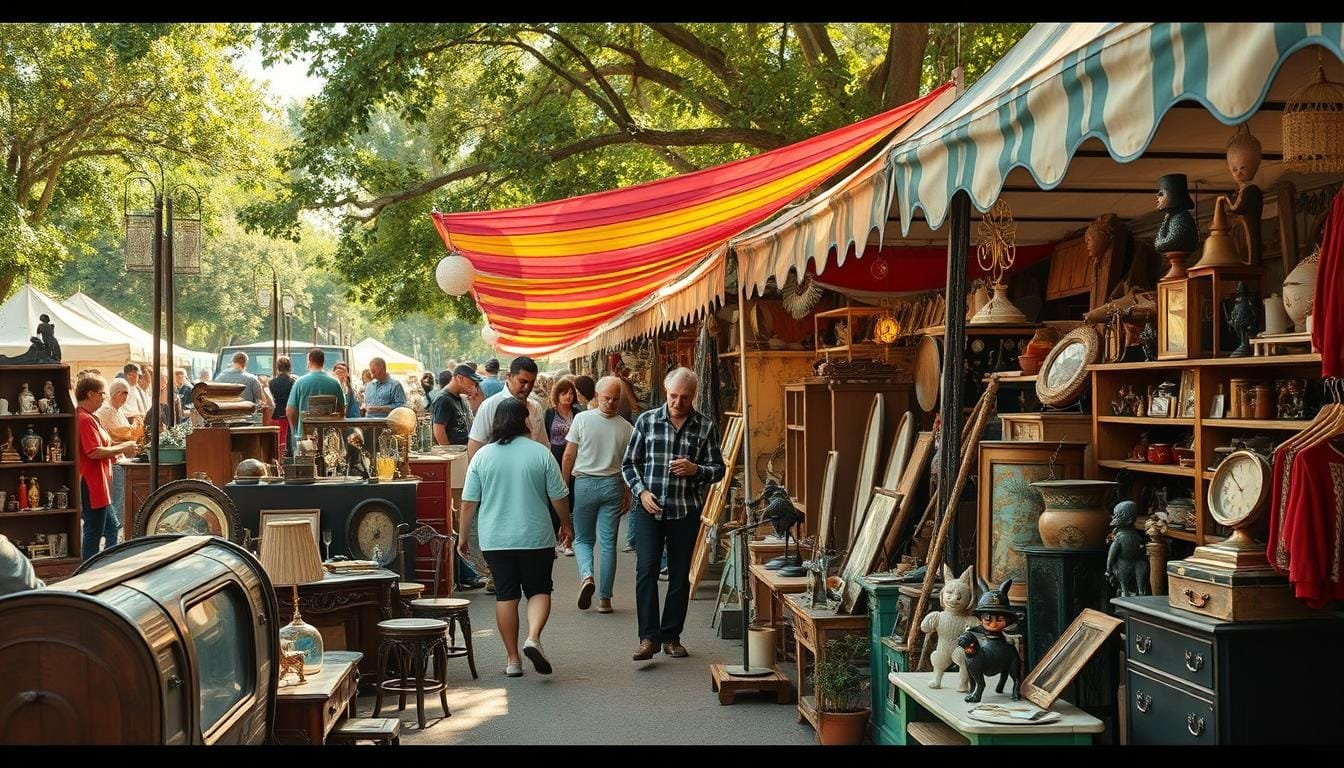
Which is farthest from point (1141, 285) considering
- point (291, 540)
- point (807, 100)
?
point (807, 100)

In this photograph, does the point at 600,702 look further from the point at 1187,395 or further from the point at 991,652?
the point at 1187,395

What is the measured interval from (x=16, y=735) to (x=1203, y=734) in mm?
3585

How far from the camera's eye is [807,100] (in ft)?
44.8

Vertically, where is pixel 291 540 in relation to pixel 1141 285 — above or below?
below

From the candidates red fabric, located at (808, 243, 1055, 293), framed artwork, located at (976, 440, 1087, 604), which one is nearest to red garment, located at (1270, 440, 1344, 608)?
framed artwork, located at (976, 440, 1087, 604)

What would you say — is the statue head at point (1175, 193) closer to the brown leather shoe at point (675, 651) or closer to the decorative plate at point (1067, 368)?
the decorative plate at point (1067, 368)

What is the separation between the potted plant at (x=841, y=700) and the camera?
6258mm

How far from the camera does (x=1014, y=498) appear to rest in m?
5.94

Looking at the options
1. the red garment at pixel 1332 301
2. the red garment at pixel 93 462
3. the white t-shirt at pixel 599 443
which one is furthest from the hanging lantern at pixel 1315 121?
the red garment at pixel 93 462

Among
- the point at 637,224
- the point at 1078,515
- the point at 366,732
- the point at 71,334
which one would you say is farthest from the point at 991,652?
the point at 71,334

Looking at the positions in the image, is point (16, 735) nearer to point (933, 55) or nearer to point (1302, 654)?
point (1302, 654)

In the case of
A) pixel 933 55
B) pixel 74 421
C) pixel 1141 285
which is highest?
pixel 933 55

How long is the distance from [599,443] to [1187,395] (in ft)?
18.7
